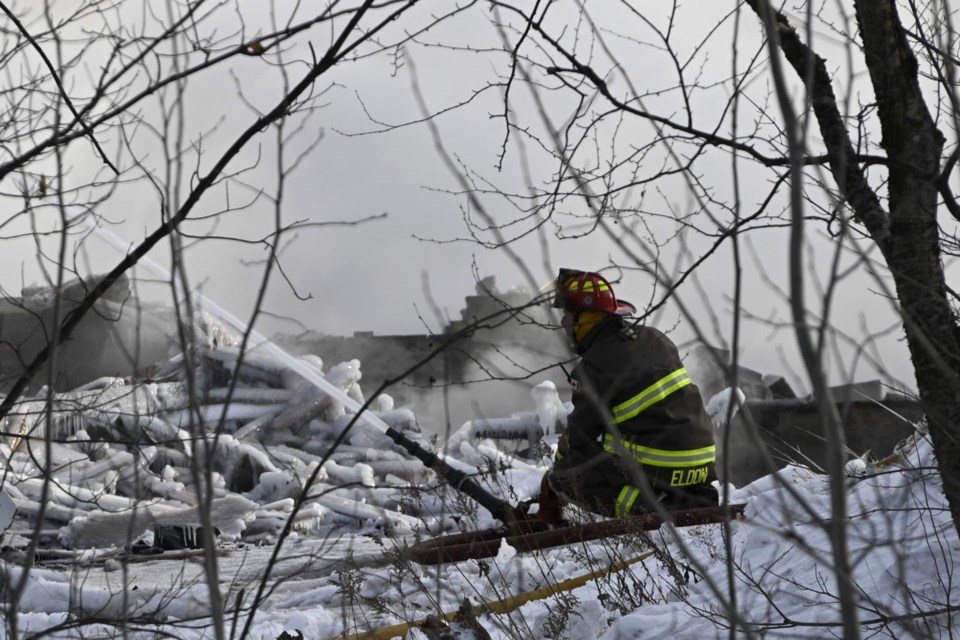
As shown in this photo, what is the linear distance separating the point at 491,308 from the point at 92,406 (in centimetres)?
923

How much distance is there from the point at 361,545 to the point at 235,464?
13.7 ft

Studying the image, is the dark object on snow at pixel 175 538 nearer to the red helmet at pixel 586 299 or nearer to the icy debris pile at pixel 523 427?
the red helmet at pixel 586 299

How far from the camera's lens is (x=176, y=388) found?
1305cm

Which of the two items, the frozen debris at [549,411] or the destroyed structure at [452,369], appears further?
the frozen debris at [549,411]

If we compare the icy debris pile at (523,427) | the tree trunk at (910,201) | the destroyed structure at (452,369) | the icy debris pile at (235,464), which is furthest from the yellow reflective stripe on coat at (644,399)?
the icy debris pile at (523,427)

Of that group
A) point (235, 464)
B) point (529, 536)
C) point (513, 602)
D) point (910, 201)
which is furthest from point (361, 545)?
point (910, 201)

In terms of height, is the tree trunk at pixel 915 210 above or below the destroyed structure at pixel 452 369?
below

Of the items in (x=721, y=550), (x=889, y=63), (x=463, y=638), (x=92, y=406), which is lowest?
(x=463, y=638)

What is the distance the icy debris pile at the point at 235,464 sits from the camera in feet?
28.9

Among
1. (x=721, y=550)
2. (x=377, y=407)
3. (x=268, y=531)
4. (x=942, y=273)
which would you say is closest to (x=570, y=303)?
(x=721, y=550)

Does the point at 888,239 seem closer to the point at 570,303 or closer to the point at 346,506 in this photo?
the point at 570,303

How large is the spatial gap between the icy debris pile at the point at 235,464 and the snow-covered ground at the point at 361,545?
4 cm

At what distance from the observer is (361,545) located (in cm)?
823

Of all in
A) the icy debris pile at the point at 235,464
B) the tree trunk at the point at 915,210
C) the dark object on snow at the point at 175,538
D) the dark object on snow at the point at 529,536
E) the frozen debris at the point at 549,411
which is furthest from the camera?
the frozen debris at the point at 549,411
